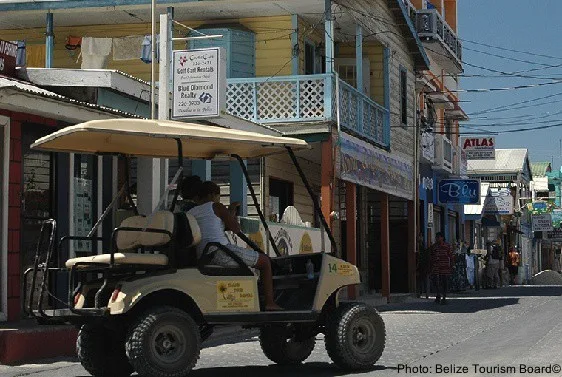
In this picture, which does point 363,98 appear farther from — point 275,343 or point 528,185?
point 528,185

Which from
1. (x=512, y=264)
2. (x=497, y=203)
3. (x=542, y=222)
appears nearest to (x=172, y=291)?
(x=497, y=203)

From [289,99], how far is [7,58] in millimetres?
9164

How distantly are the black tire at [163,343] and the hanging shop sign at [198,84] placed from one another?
8.34 meters

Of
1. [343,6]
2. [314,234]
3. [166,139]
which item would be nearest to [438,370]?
[166,139]

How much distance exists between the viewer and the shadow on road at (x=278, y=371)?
37.3 feet

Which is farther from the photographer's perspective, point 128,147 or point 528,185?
point 528,185

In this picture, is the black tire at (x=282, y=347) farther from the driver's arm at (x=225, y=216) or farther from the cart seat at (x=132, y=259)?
the cart seat at (x=132, y=259)

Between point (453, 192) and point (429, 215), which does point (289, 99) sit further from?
point (453, 192)

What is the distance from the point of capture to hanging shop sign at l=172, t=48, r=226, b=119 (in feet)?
60.2

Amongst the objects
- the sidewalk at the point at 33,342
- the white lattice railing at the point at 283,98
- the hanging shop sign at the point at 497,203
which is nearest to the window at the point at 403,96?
the white lattice railing at the point at 283,98

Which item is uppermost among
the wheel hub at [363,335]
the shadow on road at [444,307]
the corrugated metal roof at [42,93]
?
the corrugated metal roof at [42,93]

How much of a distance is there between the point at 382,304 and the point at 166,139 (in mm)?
17040

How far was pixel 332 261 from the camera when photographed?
37.8 ft

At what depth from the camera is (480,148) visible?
5353 cm
